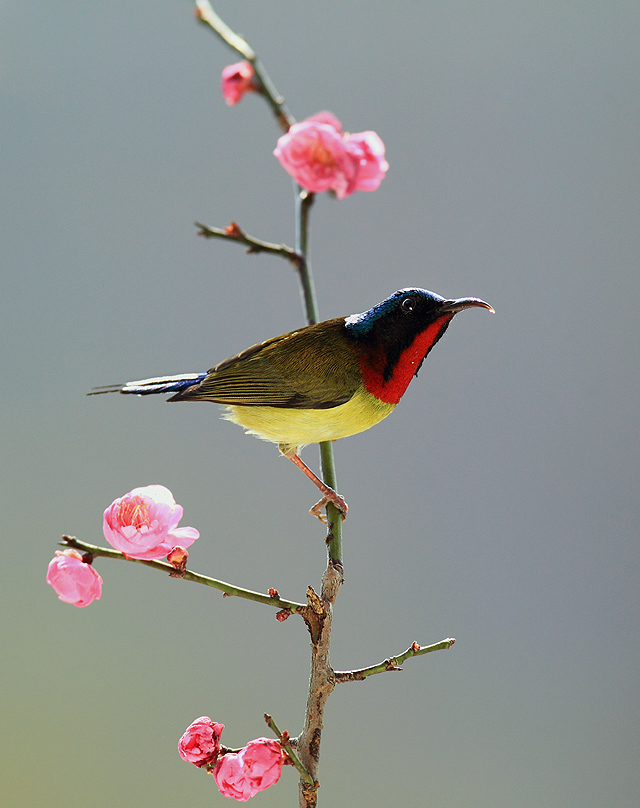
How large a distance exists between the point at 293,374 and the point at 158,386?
125 millimetres

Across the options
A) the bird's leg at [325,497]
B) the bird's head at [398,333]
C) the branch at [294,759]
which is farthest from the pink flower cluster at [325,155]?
the branch at [294,759]

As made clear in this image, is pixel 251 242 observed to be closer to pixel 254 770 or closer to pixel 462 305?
pixel 462 305

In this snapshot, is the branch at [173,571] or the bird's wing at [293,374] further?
the bird's wing at [293,374]

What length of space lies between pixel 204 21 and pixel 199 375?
1.12 feet

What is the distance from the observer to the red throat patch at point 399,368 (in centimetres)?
56

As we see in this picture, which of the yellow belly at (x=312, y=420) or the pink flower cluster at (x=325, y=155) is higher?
the pink flower cluster at (x=325, y=155)

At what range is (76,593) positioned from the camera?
49 cm

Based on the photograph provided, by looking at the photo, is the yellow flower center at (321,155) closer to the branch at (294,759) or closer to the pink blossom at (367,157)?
the pink blossom at (367,157)

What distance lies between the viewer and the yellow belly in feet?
2.08

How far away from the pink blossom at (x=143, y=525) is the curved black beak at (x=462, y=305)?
0.25 metres

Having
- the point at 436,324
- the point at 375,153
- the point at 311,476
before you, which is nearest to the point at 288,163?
the point at 375,153

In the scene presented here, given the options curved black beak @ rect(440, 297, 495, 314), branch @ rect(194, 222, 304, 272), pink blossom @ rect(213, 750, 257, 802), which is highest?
branch @ rect(194, 222, 304, 272)

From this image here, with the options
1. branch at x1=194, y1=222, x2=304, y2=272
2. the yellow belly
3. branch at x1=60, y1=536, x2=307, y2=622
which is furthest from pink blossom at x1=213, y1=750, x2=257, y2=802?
branch at x1=194, y1=222, x2=304, y2=272

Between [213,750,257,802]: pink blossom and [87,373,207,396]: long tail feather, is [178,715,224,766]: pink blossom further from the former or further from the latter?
[87,373,207,396]: long tail feather
